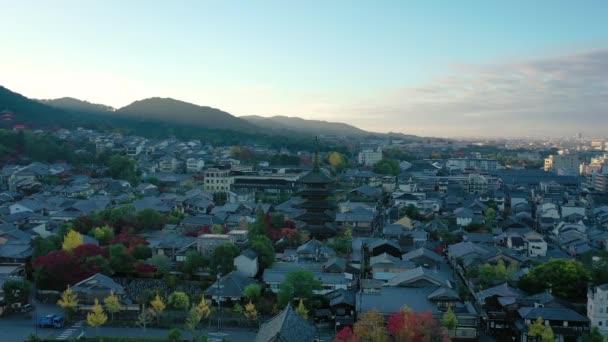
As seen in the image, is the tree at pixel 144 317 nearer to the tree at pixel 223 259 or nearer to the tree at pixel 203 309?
the tree at pixel 203 309

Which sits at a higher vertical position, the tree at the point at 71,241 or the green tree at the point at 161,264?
the tree at the point at 71,241

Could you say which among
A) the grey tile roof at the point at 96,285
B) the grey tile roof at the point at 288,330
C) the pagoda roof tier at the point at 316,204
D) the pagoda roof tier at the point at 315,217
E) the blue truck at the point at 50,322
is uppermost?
the pagoda roof tier at the point at 316,204

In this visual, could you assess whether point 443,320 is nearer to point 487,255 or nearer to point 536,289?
point 536,289

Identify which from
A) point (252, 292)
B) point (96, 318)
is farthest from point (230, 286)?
point (96, 318)

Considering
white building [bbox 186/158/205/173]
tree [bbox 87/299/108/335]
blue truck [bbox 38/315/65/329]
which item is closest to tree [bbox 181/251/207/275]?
tree [bbox 87/299/108/335]

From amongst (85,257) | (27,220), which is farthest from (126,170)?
(85,257)

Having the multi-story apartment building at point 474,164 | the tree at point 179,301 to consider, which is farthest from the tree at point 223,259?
the multi-story apartment building at point 474,164
